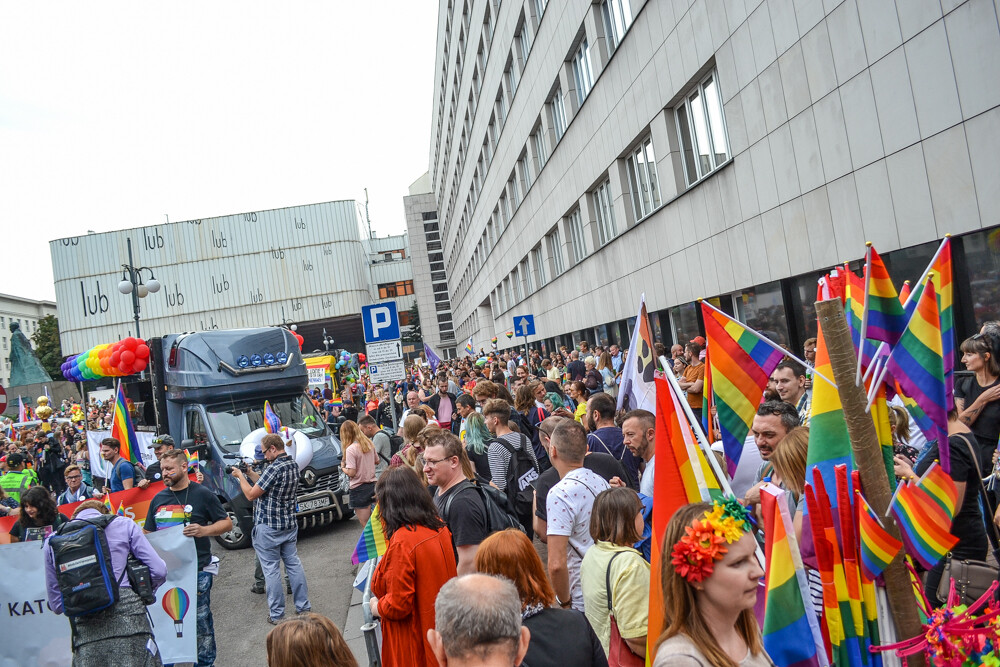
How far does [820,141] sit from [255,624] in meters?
8.46

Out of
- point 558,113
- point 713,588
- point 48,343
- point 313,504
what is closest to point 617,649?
point 713,588

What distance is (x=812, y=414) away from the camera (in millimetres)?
3221

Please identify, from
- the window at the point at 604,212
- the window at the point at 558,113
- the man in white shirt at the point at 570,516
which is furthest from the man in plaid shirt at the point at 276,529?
the window at the point at 558,113

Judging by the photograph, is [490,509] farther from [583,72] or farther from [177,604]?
[583,72]

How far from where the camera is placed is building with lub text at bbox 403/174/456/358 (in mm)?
96312

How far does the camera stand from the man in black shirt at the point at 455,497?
15.6 feet

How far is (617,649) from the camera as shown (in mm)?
3695

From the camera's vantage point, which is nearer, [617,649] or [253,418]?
[617,649]

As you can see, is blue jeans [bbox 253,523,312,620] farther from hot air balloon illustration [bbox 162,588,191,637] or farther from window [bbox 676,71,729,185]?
window [bbox 676,71,729,185]

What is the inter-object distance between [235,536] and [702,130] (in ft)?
32.9

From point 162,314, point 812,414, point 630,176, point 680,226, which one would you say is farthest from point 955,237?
point 162,314

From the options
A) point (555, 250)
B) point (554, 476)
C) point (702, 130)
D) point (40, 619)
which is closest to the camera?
point (554, 476)

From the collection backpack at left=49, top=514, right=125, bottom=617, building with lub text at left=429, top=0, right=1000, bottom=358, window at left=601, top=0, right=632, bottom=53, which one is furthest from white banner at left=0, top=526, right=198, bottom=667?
window at left=601, top=0, right=632, bottom=53

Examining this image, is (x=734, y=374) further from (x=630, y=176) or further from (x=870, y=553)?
(x=630, y=176)
